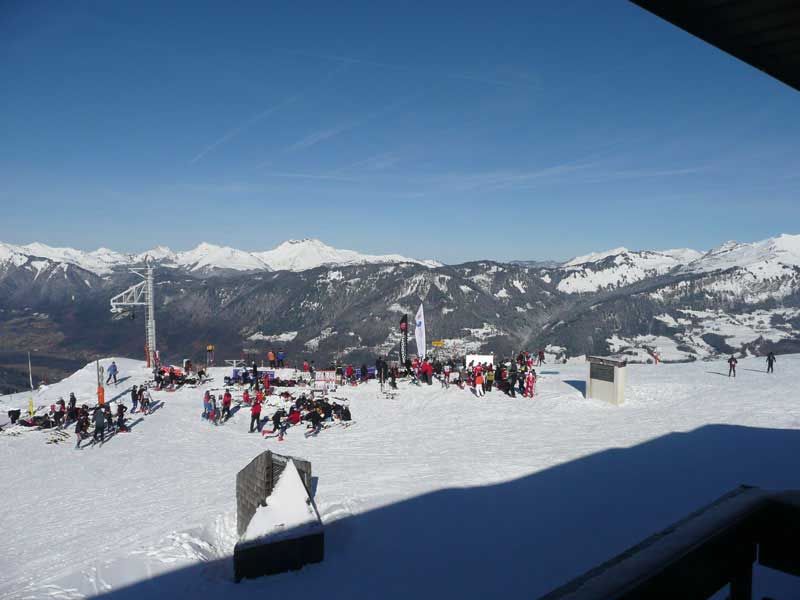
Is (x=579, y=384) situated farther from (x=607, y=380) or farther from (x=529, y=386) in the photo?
(x=607, y=380)

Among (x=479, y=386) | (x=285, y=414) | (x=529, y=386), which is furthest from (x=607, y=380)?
(x=285, y=414)

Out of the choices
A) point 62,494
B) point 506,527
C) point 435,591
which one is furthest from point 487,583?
point 62,494

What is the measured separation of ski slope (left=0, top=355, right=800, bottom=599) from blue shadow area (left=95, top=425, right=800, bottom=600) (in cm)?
4

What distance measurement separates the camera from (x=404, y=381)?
97.5 ft

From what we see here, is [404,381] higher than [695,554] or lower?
lower

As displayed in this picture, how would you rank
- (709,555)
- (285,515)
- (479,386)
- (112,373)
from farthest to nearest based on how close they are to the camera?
(112,373), (479,386), (285,515), (709,555)

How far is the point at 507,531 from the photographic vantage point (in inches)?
429

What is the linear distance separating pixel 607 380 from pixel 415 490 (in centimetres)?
1336

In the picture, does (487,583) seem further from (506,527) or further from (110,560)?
(110,560)

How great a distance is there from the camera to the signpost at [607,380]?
75.0ft

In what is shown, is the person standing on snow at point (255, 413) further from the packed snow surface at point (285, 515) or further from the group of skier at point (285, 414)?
the packed snow surface at point (285, 515)

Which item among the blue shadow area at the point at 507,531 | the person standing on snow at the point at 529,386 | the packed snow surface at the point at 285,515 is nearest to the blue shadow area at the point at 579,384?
the person standing on snow at the point at 529,386

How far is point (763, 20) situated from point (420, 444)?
1746 cm

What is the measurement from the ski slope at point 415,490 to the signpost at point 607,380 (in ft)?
1.96
